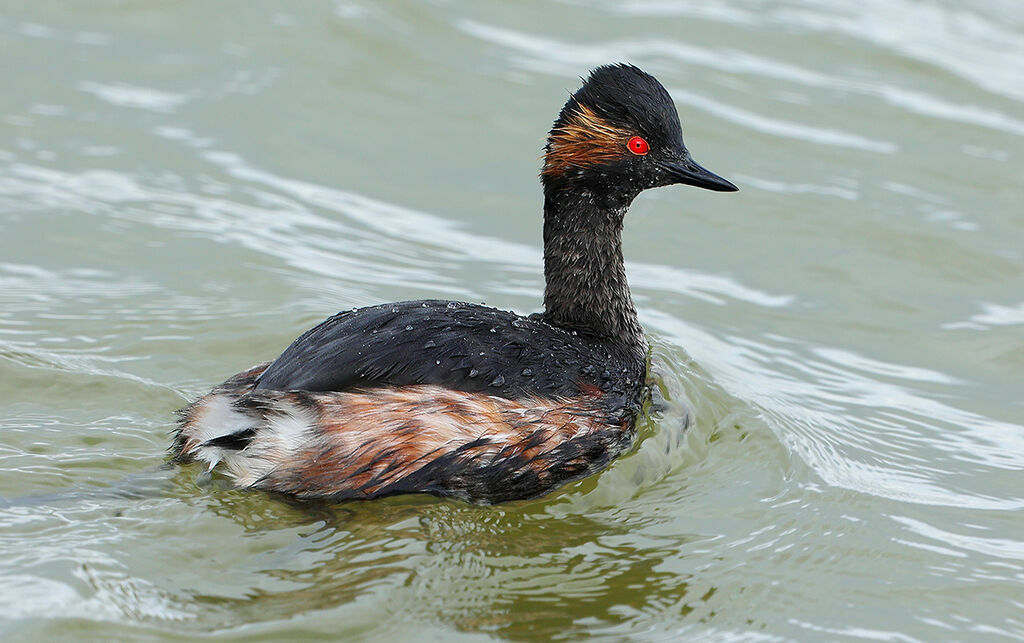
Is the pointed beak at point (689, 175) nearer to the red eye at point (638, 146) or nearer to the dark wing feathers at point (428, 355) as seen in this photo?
the red eye at point (638, 146)

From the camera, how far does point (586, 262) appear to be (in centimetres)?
601

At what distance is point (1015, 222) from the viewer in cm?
878

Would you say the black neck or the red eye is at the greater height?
the red eye

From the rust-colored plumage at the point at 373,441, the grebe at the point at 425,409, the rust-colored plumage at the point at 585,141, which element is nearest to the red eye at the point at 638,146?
the rust-colored plumage at the point at 585,141

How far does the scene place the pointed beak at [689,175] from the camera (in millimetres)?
5910

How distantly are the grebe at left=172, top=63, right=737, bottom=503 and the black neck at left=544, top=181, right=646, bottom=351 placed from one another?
29 cm

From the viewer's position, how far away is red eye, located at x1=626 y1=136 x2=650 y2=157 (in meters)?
5.84

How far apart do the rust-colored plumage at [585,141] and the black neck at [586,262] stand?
0.49ft

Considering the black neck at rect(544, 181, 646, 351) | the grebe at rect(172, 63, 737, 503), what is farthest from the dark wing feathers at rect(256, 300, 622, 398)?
the black neck at rect(544, 181, 646, 351)

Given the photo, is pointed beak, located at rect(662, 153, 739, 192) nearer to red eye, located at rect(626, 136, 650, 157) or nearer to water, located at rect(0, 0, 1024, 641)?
red eye, located at rect(626, 136, 650, 157)

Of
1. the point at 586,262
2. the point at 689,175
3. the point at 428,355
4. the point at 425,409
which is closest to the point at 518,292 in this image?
the point at 586,262

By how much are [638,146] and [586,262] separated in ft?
1.85

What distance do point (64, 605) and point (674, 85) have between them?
7094 mm

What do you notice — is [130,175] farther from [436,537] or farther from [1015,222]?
[1015,222]
